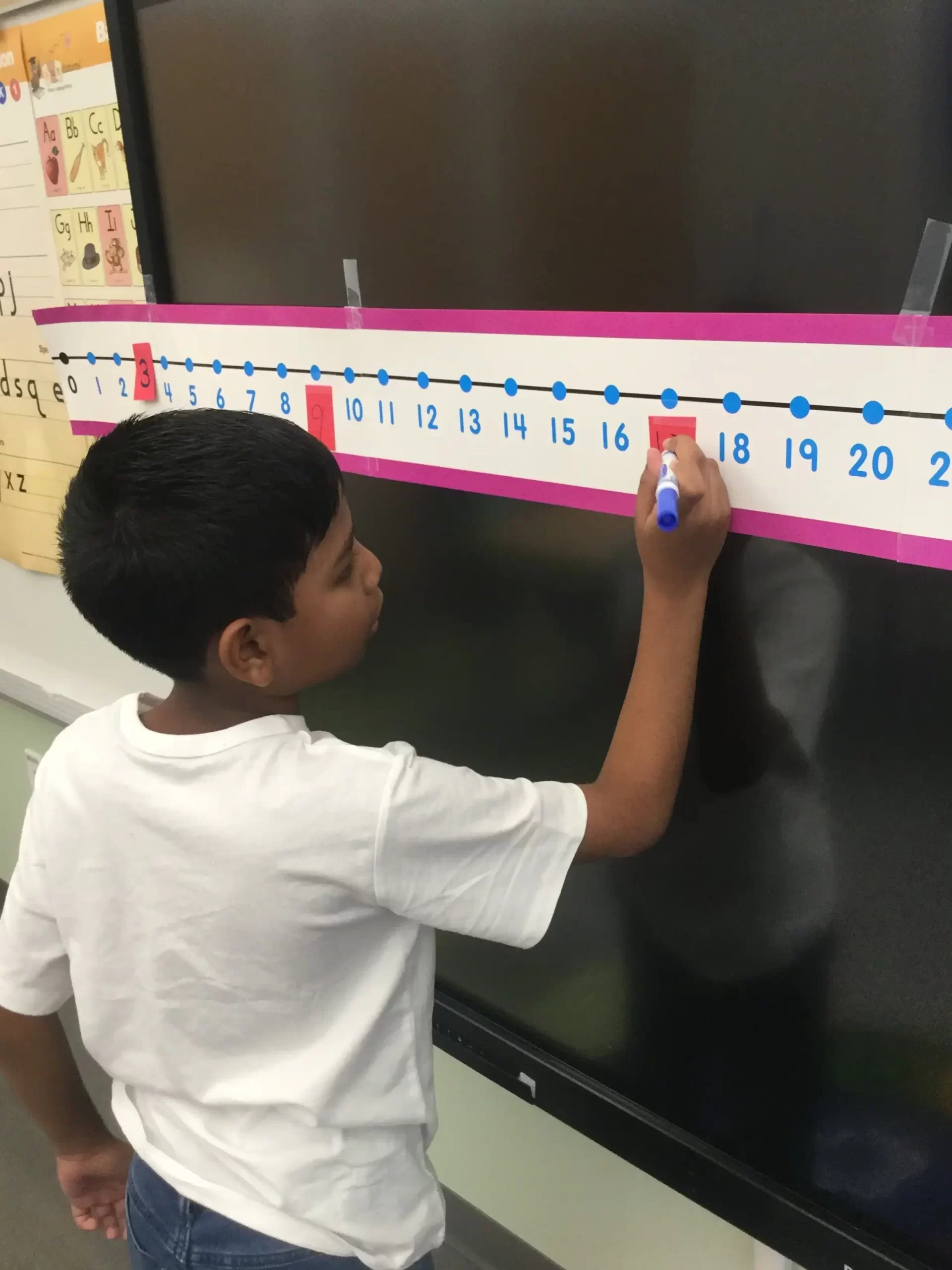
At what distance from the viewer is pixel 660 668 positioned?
59 centimetres

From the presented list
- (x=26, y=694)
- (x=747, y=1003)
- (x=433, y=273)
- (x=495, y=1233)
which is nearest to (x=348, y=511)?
(x=433, y=273)

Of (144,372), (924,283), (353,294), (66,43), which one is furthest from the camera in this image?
(66,43)

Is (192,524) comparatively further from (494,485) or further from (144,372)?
(144,372)

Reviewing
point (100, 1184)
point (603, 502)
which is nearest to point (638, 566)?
point (603, 502)

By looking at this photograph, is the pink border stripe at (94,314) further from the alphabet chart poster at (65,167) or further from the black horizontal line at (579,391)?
the alphabet chart poster at (65,167)

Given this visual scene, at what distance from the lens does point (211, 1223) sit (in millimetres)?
717

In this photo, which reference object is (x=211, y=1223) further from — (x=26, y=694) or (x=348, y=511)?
(x=26, y=694)

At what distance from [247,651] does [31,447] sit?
0.98 meters

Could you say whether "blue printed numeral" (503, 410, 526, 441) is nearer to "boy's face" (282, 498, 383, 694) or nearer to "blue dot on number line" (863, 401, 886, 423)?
"boy's face" (282, 498, 383, 694)

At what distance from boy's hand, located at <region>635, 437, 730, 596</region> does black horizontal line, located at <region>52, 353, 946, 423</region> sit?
3cm

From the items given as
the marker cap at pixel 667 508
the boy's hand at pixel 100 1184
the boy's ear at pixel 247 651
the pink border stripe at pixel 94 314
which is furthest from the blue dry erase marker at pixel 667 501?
the boy's hand at pixel 100 1184

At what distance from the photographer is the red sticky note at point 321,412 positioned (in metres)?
0.75

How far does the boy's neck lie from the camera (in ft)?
2.08

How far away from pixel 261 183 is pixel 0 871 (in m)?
1.83
